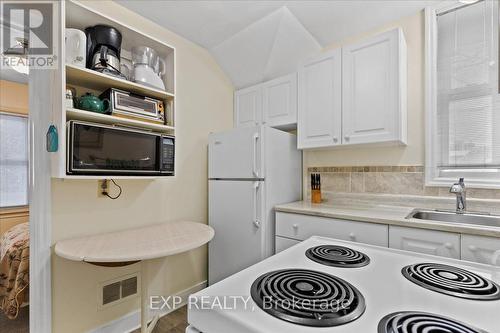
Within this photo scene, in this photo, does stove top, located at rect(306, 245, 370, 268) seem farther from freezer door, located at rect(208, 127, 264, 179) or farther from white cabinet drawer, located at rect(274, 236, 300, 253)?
freezer door, located at rect(208, 127, 264, 179)

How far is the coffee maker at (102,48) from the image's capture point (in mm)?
1507

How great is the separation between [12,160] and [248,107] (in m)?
3.49

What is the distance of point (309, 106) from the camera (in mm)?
2281

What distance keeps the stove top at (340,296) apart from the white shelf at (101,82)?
1436mm

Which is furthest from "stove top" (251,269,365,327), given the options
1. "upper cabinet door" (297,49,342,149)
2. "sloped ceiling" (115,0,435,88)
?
"sloped ceiling" (115,0,435,88)

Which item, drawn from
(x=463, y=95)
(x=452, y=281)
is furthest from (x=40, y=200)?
(x=463, y=95)

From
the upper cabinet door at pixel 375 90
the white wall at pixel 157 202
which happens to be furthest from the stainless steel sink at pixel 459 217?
the white wall at pixel 157 202

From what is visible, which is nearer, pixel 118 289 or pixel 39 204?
pixel 39 204

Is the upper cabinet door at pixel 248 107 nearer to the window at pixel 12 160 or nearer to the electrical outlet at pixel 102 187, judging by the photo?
the electrical outlet at pixel 102 187

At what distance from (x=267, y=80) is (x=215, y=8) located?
2.96ft

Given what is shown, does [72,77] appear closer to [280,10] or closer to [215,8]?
[215,8]

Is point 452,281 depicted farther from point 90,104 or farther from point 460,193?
point 90,104

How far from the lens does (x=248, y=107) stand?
279 centimetres

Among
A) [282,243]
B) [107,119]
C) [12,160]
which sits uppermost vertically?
[107,119]
